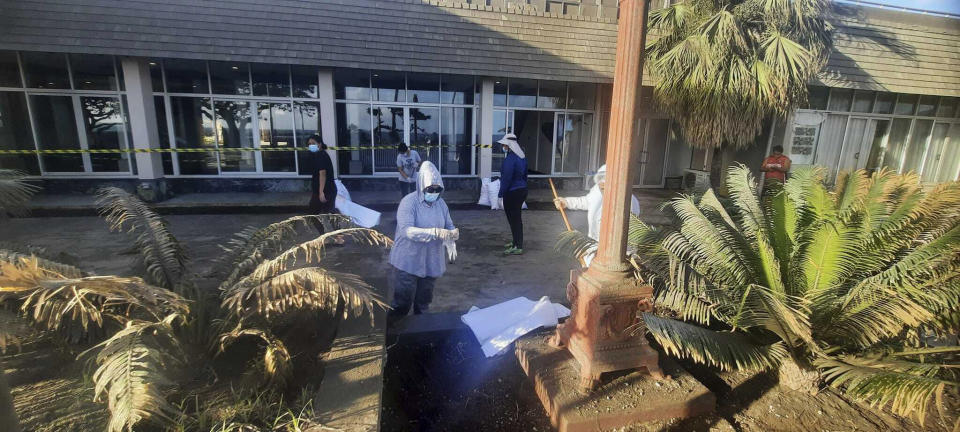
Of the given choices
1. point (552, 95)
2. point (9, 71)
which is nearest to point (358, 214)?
point (552, 95)

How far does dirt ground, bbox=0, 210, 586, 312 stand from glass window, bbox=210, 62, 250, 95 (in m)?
3.41

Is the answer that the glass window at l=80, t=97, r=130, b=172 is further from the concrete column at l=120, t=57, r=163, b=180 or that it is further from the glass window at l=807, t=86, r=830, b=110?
the glass window at l=807, t=86, r=830, b=110

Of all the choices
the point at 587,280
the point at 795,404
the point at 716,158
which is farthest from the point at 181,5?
the point at 716,158

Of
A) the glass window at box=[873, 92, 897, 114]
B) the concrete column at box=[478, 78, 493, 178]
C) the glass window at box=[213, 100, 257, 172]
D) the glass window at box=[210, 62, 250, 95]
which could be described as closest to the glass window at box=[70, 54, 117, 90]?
the glass window at box=[210, 62, 250, 95]

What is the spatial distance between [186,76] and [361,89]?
3.97 m

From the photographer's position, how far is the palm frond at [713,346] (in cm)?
237

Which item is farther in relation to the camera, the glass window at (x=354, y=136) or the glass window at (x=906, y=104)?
the glass window at (x=906, y=104)

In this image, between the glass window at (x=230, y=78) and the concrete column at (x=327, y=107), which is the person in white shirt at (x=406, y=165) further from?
the glass window at (x=230, y=78)

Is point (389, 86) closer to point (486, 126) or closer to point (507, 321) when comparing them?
point (486, 126)

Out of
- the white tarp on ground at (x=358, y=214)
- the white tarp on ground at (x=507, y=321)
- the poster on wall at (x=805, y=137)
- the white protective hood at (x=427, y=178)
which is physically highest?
the poster on wall at (x=805, y=137)

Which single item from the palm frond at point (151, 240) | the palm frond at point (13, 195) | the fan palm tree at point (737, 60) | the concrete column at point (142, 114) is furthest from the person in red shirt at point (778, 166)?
the concrete column at point (142, 114)

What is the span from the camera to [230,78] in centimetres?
991

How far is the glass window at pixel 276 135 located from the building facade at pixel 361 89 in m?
0.03

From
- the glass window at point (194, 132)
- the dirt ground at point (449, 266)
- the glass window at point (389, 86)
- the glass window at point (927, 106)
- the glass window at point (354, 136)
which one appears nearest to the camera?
the dirt ground at point (449, 266)
